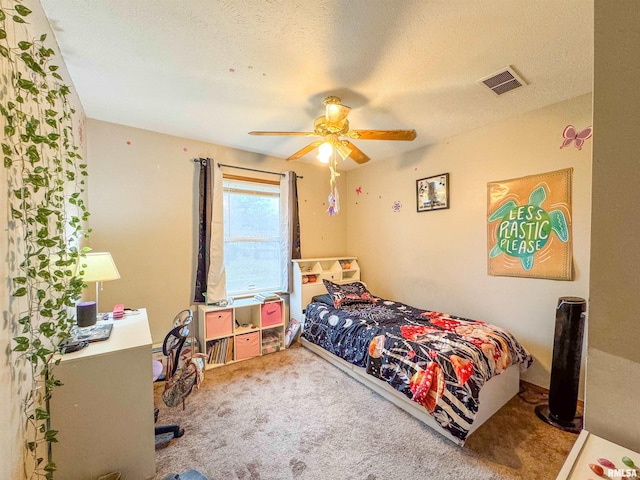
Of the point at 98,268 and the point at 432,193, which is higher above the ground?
the point at 432,193

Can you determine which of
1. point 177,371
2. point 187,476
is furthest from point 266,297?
point 187,476

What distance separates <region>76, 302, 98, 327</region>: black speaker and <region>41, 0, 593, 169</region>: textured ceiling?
1575mm

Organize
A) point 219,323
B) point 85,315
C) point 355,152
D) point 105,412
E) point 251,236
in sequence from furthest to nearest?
point 251,236 → point 219,323 → point 355,152 → point 85,315 → point 105,412

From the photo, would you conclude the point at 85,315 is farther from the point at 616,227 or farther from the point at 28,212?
the point at 616,227

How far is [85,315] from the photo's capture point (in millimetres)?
1807

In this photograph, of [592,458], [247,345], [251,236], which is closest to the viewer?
[592,458]

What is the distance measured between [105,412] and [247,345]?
5.62 feet

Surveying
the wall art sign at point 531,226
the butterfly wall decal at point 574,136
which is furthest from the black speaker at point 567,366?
the butterfly wall decal at point 574,136

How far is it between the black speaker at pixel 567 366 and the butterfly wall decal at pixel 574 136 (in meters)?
1.24

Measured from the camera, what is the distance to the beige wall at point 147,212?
254 cm

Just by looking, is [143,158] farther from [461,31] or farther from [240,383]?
[461,31]

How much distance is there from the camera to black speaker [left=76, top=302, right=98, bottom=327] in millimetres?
1797

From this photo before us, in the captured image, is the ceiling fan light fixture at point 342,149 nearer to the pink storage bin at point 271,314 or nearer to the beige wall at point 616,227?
the beige wall at point 616,227

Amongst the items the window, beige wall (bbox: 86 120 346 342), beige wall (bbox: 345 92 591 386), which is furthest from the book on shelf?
beige wall (bbox: 345 92 591 386)
